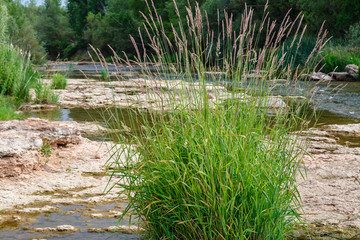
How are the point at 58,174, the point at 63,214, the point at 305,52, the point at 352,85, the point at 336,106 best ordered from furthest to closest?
1. the point at 305,52
2. the point at 352,85
3. the point at 336,106
4. the point at 58,174
5. the point at 63,214

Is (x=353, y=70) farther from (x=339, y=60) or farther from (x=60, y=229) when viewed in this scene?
(x=60, y=229)

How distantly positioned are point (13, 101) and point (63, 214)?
21.6 ft

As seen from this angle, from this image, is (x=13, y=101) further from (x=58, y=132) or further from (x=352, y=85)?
(x=352, y=85)

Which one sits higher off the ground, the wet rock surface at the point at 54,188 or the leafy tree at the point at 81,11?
the leafy tree at the point at 81,11

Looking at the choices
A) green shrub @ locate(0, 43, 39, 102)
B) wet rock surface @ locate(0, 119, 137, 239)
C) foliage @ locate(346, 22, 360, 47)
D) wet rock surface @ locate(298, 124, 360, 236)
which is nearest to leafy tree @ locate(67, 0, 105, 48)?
foliage @ locate(346, 22, 360, 47)

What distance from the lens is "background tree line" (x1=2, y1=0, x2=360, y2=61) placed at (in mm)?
24906

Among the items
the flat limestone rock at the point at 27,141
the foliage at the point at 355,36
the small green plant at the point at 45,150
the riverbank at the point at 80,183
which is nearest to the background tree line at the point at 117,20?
the foliage at the point at 355,36

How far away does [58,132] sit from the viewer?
4945mm

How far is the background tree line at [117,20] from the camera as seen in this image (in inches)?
981

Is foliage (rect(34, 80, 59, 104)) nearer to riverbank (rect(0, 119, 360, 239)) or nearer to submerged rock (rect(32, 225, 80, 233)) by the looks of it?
riverbank (rect(0, 119, 360, 239))

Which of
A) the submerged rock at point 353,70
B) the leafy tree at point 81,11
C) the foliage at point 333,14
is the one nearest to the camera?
the submerged rock at point 353,70

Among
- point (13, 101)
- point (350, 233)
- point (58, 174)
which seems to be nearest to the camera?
point (350, 233)

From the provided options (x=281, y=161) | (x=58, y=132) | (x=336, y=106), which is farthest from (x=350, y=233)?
(x=336, y=106)

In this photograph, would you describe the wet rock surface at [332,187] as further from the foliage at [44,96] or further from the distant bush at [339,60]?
the distant bush at [339,60]
